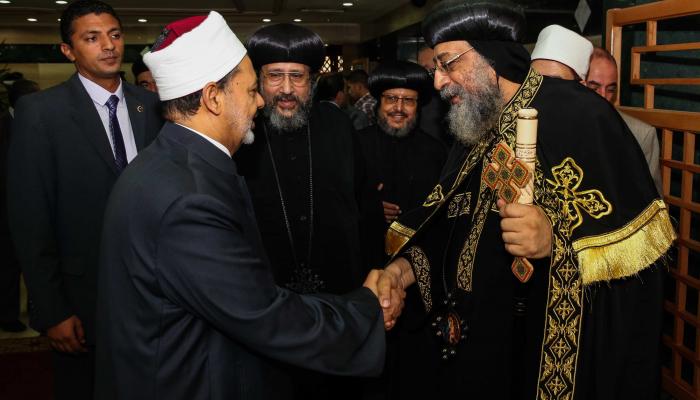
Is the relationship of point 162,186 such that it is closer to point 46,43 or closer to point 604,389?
point 604,389

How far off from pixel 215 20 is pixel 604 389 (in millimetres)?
1640

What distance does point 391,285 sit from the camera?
2.38m

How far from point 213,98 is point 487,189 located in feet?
3.51

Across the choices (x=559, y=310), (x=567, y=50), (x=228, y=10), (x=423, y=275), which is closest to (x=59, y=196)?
(x=423, y=275)

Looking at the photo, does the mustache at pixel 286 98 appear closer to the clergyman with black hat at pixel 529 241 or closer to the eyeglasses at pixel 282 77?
the eyeglasses at pixel 282 77

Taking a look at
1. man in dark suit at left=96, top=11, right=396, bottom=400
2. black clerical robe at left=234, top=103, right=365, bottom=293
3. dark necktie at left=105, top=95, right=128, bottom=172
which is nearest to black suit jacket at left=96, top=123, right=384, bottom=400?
man in dark suit at left=96, top=11, right=396, bottom=400

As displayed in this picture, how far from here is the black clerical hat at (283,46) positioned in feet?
10.1

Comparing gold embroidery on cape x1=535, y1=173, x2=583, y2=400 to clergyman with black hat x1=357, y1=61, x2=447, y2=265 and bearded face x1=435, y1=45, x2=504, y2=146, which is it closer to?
bearded face x1=435, y1=45, x2=504, y2=146

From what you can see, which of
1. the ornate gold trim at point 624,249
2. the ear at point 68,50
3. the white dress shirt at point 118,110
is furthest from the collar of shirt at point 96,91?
the ornate gold trim at point 624,249

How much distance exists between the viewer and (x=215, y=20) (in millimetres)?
1855

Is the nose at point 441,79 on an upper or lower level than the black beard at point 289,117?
upper

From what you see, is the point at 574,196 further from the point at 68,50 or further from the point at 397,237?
the point at 68,50

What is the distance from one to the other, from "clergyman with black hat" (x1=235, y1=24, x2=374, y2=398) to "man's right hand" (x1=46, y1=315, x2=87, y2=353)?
3.00 ft

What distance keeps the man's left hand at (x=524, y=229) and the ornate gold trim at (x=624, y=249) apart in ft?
0.39
